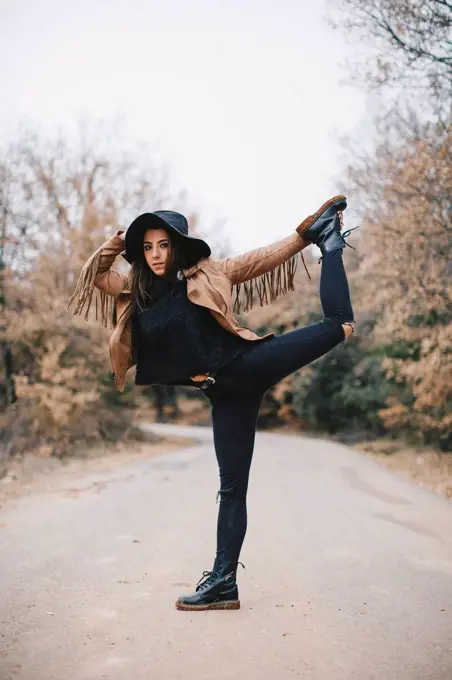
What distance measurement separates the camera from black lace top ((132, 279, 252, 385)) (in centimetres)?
348

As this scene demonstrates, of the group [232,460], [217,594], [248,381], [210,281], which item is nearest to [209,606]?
[217,594]

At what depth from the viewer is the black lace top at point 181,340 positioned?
3480mm

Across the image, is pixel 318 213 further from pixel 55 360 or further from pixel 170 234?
pixel 55 360

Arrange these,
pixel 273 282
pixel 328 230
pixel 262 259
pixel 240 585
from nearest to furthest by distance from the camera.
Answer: pixel 328 230, pixel 262 259, pixel 273 282, pixel 240 585

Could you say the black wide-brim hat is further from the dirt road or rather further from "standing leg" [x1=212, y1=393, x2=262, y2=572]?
the dirt road

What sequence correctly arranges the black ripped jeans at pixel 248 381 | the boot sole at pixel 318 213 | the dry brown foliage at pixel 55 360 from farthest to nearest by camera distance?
1. the dry brown foliage at pixel 55 360
2. the boot sole at pixel 318 213
3. the black ripped jeans at pixel 248 381

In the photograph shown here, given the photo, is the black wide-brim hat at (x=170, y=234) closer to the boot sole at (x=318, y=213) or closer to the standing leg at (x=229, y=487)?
the boot sole at (x=318, y=213)

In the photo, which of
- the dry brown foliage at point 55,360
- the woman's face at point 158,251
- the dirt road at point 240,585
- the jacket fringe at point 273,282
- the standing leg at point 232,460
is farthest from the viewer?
the dry brown foliage at point 55,360

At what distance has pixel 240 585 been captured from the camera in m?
4.25

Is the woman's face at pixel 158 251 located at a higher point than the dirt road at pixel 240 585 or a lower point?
higher

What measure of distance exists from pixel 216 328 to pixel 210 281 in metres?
0.25

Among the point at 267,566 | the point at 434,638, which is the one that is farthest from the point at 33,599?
the point at 434,638

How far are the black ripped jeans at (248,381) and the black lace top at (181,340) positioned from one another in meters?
0.10

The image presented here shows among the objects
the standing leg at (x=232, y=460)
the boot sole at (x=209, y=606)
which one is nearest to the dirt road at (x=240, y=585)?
the boot sole at (x=209, y=606)
